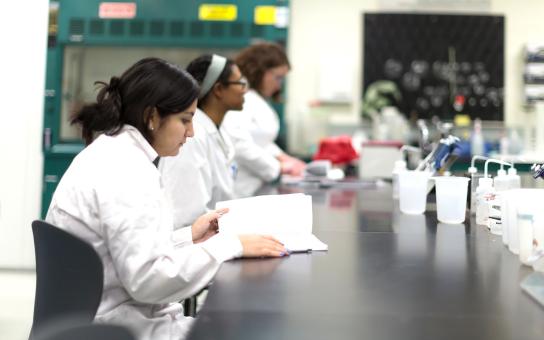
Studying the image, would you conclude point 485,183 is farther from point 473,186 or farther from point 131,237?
point 131,237

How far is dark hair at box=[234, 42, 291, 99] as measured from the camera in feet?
11.3

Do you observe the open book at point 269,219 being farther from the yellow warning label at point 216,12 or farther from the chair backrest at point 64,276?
the yellow warning label at point 216,12

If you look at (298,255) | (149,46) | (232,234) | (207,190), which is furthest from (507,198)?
(149,46)

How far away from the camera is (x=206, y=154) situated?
239 centimetres

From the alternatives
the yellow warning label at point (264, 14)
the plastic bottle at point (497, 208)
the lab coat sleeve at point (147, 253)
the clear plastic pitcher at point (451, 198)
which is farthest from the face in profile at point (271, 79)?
the lab coat sleeve at point (147, 253)

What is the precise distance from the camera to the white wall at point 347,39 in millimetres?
5346

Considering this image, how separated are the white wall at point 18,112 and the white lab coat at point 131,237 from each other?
2792mm

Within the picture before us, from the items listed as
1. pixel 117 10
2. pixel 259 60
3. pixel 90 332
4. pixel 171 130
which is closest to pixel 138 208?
pixel 171 130

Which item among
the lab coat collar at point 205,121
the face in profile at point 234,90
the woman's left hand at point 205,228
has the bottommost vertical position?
the woman's left hand at point 205,228

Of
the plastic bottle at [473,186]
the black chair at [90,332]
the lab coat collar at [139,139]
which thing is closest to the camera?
the black chair at [90,332]

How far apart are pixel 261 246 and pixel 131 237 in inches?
11.6

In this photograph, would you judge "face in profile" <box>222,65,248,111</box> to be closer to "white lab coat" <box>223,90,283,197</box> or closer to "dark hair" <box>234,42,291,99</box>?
"white lab coat" <box>223,90,283,197</box>

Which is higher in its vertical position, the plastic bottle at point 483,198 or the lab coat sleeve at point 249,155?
the lab coat sleeve at point 249,155

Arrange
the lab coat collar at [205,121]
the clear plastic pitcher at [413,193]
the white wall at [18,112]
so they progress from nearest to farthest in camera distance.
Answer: the clear plastic pitcher at [413,193] < the lab coat collar at [205,121] < the white wall at [18,112]
